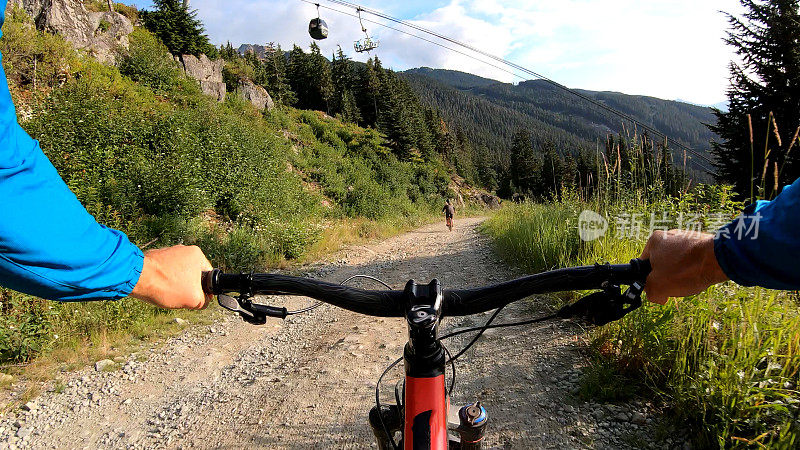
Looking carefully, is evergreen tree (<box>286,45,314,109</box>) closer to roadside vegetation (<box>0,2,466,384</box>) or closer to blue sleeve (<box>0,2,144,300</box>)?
roadside vegetation (<box>0,2,466,384</box>)

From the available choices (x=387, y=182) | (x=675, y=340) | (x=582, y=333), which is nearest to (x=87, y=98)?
(x=582, y=333)

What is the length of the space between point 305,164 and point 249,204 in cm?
1024

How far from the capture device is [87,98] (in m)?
10.1

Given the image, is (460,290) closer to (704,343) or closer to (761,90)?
(704,343)

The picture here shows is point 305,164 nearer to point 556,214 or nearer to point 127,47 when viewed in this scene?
point 127,47

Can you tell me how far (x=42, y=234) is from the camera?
84 cm

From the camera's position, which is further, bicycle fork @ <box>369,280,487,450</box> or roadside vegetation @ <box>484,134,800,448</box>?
roadside vegetation @ <box>484,134,800,448</box>

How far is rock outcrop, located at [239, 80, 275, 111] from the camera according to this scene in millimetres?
28719

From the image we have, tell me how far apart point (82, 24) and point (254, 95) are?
1276cm

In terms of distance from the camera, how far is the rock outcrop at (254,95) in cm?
2872

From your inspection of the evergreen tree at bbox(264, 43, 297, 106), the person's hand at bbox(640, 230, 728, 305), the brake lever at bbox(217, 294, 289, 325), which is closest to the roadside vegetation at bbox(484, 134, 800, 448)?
the person's hand at bbox(640, 230, 728, 305)

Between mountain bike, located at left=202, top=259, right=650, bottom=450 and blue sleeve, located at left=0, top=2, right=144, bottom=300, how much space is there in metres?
0.44

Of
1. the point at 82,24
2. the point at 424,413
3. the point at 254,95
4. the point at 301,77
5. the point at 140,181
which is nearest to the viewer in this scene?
the point at 424,413

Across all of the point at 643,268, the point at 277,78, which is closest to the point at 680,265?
the point at 643,268
